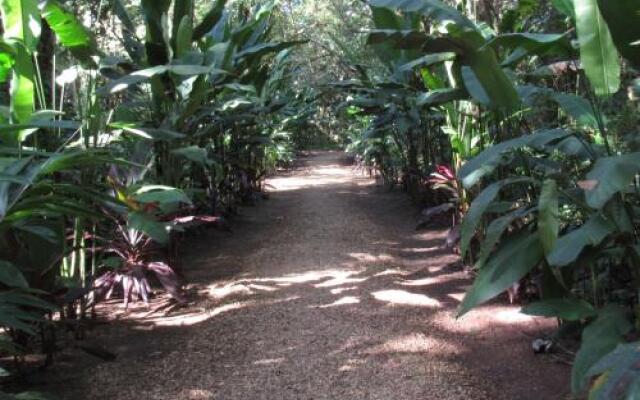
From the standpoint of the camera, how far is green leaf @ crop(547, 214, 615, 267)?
6.49 feet

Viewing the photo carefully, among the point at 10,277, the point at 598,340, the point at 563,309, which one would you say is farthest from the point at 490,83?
the point at 10,277

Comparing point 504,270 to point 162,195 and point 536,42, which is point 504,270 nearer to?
point 536,42

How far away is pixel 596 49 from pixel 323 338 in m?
2.05

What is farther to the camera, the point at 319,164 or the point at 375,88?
the point at 319,164

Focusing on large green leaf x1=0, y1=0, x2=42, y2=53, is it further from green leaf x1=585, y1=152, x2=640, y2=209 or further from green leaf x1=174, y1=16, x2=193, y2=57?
green leaf x1=585, y1=152, x2=640, y2=209

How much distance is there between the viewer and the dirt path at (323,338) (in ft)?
9.16

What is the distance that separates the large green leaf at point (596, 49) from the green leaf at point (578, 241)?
558 mm

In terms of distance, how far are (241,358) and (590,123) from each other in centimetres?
213

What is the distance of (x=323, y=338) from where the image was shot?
11.0ft

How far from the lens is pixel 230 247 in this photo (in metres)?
5.75

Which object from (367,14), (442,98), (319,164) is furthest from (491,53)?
(319,164)

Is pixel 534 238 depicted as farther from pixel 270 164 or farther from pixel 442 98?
pixel 270 164

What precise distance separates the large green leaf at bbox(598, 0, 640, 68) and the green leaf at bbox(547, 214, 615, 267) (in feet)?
2.26

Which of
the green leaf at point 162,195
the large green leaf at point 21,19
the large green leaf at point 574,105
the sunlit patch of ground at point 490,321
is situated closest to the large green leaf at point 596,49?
the large green leaf at point 574,105
